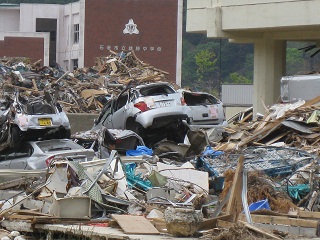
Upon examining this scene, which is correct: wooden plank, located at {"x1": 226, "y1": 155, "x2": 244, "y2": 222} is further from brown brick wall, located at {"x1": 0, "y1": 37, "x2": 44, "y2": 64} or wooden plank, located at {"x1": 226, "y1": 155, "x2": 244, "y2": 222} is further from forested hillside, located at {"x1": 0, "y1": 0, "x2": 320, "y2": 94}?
forested hillside, located at {"x1": 0, "y1": 0, "x2": 320, "y2": 94}

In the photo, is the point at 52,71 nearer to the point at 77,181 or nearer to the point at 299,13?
the point at 299,13

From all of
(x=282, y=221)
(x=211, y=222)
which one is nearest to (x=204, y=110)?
(x=282, y=221)

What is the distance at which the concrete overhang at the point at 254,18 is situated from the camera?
29.2 metres

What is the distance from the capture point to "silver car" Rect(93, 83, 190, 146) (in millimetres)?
26406

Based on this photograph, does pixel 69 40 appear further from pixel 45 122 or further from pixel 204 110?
pixel 45 122

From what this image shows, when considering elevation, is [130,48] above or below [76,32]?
below

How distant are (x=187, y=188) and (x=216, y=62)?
280 ft

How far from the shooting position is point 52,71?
47.6 meters

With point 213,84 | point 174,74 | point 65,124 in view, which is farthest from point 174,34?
point 65,124

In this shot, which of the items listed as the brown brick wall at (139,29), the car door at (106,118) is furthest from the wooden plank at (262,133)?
the brown brick wall at (139,29)

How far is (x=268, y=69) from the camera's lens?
33.5 meters

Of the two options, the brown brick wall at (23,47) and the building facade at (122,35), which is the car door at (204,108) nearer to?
the building facade at (122,35)

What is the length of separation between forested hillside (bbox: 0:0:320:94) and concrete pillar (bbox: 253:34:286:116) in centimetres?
6035

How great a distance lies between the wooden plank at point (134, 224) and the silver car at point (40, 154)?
20.4 ft
